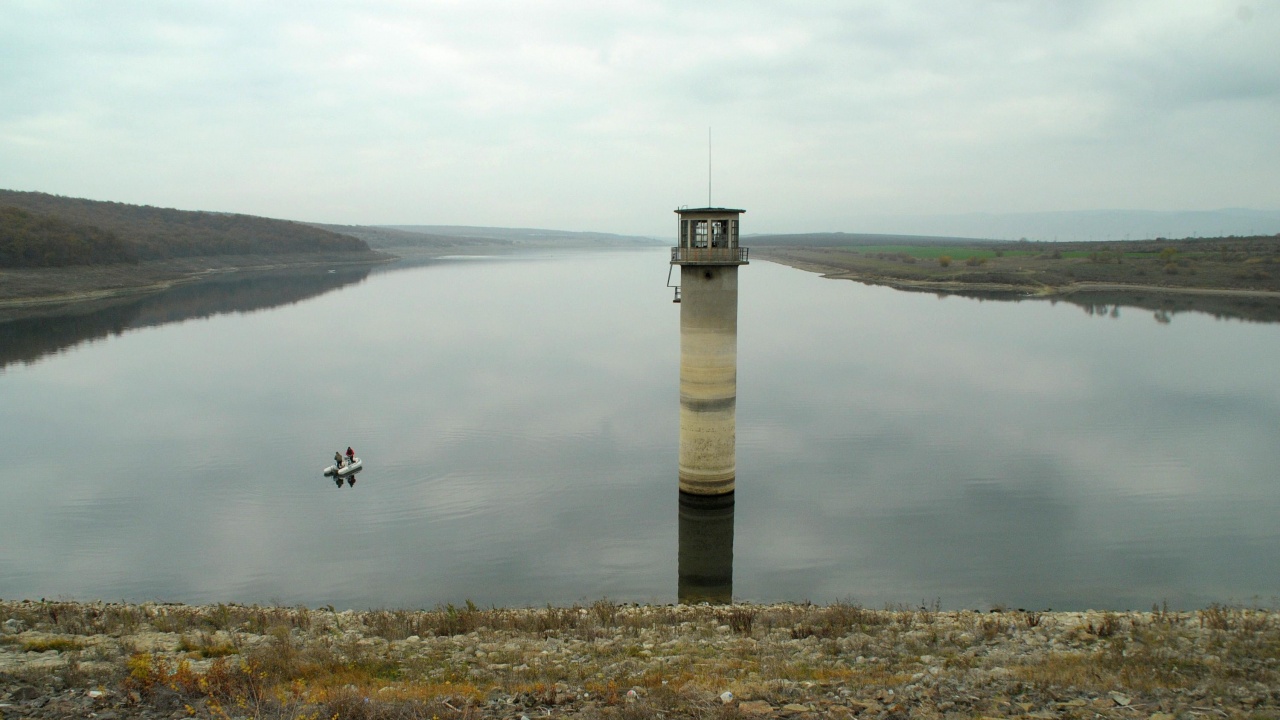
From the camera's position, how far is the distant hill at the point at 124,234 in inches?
3019

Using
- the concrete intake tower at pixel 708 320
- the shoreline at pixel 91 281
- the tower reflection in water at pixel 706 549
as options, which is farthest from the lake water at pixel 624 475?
the shoreline at pixel 91 281

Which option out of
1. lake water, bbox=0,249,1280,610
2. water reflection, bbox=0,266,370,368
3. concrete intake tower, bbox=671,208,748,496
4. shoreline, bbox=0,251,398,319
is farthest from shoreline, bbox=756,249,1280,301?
shoreline, bbox=0,251,398,319

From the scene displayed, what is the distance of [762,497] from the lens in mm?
20266

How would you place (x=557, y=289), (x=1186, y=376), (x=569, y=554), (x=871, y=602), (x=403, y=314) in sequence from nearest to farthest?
(x=871, y=602)
(x=569, y=554)
(x=1186, y=376)
(x=403, y=314)
(x=557, y=289)

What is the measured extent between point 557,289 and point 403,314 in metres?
29.6

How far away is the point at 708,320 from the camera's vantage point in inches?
713

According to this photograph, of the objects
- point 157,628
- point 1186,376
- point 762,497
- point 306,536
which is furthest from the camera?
point 1186,376

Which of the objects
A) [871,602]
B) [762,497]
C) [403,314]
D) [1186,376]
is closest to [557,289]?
[403,314]

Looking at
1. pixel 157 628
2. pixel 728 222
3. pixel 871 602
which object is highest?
pixel 728 222

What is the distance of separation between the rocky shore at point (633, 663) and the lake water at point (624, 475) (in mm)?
3134

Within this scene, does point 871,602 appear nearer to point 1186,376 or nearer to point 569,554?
point 569,554

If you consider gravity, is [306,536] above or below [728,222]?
below

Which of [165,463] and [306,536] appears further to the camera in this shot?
[165,463]

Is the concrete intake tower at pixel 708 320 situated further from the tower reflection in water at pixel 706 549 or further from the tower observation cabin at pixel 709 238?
the tower reflection in water at pixel 706 549
